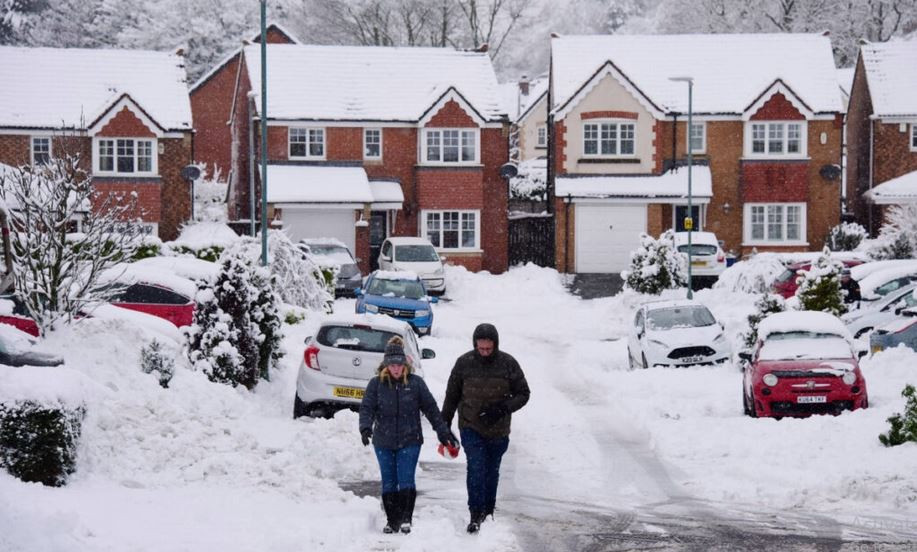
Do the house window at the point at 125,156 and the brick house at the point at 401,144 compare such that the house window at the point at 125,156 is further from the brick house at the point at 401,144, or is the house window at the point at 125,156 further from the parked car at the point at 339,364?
the parked car at the point at 339,364

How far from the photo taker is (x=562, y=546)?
11.8 metres

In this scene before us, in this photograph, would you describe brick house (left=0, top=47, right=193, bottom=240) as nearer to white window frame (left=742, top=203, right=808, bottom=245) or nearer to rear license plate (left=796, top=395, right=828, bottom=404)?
white window frame (left=742, top=203, right=808, bottom=245)

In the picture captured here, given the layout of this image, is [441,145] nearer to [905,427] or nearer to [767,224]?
[767,224]

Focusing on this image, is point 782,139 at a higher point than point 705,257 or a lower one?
higher

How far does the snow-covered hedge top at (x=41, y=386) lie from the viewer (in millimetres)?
11758

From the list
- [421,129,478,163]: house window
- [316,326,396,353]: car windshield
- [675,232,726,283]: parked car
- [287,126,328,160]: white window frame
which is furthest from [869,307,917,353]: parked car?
[287,126,328,160]: white window frame

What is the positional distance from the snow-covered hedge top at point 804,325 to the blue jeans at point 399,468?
35.3 feet

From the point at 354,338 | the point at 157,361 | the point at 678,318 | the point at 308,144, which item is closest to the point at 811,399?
the point at 354,338

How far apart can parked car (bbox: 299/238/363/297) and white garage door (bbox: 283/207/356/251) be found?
4.92 m

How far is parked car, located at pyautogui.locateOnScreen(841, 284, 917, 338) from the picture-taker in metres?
28.2

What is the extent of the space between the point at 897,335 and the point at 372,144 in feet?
89.9

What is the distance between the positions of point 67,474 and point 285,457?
9.34ft

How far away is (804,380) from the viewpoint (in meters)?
19.3

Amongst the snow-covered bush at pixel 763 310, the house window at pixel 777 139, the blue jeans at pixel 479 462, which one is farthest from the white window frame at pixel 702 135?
the blue jeans at pixel 479 462
